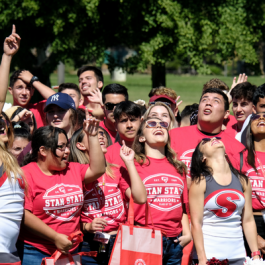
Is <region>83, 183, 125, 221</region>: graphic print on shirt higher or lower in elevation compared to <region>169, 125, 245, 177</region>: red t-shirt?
lower

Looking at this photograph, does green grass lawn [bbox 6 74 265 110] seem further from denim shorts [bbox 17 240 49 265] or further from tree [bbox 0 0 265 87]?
denim shorts [bbox 17 240 49 265]

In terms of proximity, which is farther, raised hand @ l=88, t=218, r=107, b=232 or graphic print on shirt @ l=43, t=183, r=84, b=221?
raised hand @ l=88, t=218, r=107, b=232

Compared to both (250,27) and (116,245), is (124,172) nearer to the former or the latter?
(116,245)

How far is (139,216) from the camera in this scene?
3.75 meters

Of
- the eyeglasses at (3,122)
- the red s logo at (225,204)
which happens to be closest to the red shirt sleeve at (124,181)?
the red s logo at (225,204)

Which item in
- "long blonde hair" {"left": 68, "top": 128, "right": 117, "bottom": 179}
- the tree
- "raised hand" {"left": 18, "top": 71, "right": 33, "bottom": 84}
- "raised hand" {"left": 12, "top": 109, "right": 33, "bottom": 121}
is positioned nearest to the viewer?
"long blonde hair" {"left": 68, "top": 128, "right": 117, "bottom": 179}

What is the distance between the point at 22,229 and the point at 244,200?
2.03 metres

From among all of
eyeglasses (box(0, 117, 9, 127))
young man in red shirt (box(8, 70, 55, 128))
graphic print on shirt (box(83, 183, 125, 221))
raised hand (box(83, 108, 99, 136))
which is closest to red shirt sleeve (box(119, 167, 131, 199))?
graphic print on shirt (box(83, 183, 125, 221))

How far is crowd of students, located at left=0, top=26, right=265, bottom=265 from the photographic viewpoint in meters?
3.44

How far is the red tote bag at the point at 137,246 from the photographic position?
3523 mm

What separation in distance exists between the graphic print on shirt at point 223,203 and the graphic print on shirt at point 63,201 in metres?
1.20

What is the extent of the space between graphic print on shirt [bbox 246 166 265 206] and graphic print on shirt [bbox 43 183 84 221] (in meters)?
1.74

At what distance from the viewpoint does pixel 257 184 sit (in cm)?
415

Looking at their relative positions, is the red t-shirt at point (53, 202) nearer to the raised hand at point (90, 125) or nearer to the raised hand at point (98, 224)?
the raised hand at point (98, 224)
